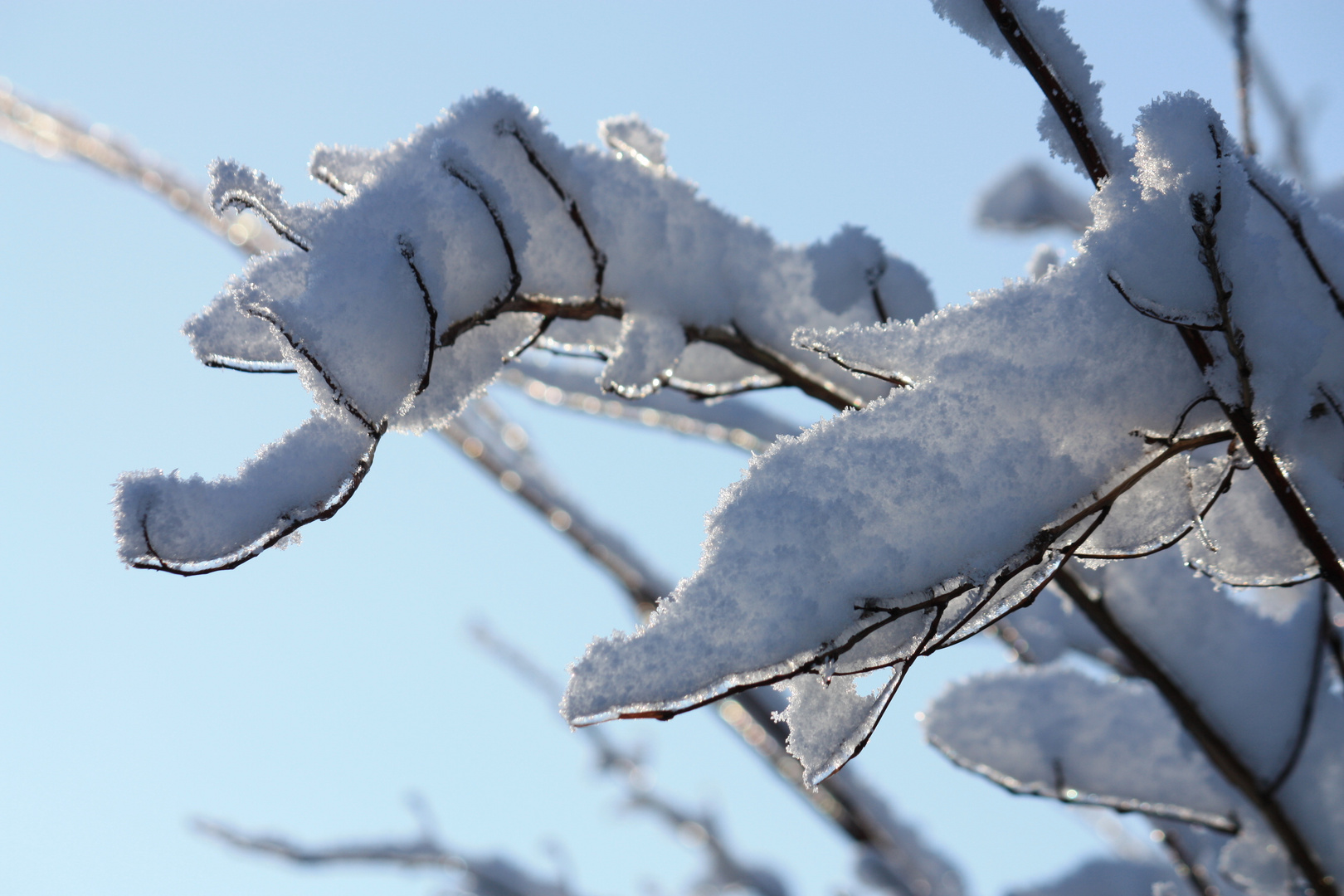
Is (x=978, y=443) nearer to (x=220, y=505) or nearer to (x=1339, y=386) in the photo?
(x=1339, y=386)

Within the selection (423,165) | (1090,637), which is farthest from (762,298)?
(1090,637)

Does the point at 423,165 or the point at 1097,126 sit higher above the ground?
the point at 1097,126

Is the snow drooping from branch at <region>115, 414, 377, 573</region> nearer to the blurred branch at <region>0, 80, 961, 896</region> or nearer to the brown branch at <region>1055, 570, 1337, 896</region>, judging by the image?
the blurred branch at <region>0, 80, 961, 896</region>

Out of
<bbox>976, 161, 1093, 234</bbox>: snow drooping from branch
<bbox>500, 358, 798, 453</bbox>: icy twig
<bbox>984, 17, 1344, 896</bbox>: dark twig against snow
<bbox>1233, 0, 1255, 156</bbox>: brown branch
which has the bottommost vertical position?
<bbox>984, 17, 1344, 896</bbox>: dark twig against snow

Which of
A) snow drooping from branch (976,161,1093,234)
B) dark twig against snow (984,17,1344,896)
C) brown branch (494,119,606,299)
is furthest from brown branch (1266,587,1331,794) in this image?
snow drooping from branch (976,161,1093,234)

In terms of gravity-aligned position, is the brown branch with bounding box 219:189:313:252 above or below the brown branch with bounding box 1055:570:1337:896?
below

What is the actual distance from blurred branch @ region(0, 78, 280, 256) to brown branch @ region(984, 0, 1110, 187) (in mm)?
843

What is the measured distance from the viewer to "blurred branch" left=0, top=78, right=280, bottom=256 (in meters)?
1.01

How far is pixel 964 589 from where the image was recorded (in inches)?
15.9

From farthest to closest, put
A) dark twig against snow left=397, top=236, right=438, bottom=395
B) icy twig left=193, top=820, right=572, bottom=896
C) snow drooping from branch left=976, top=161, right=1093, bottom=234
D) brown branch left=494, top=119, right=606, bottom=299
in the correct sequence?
1. snow drooping from branch left=976, top=161, right=1093, bottom=234
2. icy twig left=193, top=820, right=572, bottom=896
3. brown branch left=494, top=119, right=606, bottom=299
4. dark twig against snow left=397, top=236, right=438, bottom=395

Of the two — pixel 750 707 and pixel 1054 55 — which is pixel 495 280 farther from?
pixel 750 707

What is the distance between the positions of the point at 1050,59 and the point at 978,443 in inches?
9.0

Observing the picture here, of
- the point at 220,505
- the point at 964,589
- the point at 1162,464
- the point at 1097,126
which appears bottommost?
the point at 220,505

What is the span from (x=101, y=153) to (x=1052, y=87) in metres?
1.12
